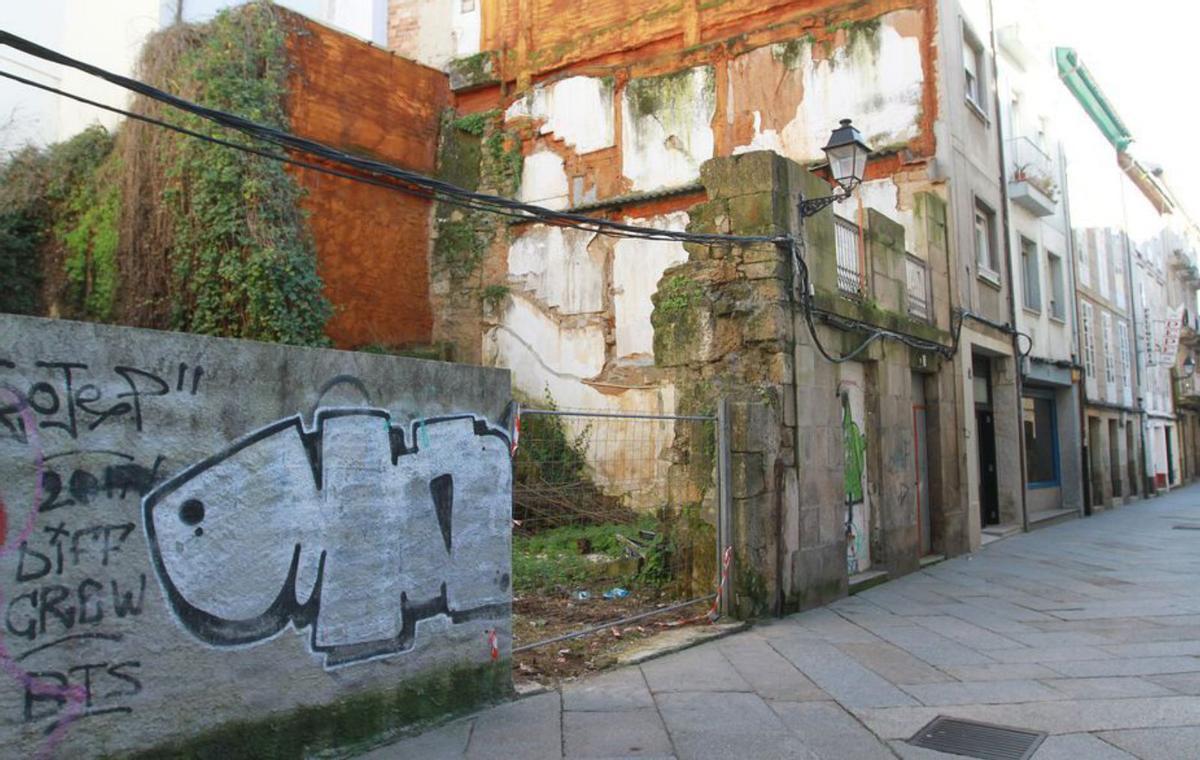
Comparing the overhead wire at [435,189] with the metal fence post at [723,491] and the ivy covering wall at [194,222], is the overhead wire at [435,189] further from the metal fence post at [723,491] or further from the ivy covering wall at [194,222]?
the ivy covering wall at [194,222]

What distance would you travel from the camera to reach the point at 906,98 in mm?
13602

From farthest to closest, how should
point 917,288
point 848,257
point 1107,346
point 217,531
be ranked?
point 1107,346 < point 917,288 < point 848,257 < point 217,531

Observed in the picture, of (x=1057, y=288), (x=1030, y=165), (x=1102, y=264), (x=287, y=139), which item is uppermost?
(x=1030, y=165)

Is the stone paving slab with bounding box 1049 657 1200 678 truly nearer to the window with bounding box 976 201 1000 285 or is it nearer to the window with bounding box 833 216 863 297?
the window with bounding box 833 216 863 297

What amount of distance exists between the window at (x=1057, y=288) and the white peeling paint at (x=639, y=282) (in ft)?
30.7

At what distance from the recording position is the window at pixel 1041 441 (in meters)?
18.9

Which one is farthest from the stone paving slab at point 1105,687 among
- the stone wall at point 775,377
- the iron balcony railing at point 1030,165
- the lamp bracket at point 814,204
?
the iron balcony railing at point 1030,165

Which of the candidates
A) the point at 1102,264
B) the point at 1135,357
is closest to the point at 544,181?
the point at 1102,264

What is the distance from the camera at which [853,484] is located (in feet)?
32.6

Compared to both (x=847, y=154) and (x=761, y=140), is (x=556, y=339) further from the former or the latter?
(x=847, y=154)

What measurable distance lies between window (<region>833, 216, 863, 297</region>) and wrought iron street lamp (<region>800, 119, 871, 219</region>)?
96cm

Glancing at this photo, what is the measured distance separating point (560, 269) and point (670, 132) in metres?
3.09

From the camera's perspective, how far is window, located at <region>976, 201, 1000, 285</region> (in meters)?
15.5

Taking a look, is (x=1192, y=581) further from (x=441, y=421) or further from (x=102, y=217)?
(x=102, y=217)
